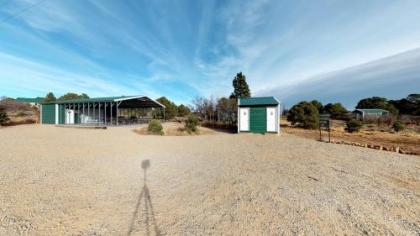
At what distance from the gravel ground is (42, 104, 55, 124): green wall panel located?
2076cm

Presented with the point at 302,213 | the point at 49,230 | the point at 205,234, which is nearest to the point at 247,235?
the point at 205,234

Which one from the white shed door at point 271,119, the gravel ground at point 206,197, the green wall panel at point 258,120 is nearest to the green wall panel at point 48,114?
the gravel ground at point 206,197

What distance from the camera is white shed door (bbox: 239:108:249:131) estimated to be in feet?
51.9

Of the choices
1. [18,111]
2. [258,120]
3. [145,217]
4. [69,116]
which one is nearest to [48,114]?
[69,116]

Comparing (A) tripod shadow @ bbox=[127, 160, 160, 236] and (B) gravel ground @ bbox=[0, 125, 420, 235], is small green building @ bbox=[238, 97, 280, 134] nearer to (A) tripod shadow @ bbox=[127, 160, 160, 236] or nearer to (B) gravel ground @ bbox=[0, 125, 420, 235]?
(B) gravel ground @ bbox=[0, 125, 420, 235]

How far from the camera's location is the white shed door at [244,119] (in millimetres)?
15834

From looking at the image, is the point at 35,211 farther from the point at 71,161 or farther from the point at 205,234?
the point at 71,161

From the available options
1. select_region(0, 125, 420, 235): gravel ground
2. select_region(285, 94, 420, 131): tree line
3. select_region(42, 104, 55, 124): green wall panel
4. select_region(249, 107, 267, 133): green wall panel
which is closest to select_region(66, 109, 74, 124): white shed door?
select_region(42, 104, 55, 124): green wall panel

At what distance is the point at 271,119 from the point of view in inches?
605

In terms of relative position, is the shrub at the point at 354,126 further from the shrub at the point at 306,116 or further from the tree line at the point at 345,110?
the shrub at the point at 306,116

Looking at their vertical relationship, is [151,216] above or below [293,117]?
below

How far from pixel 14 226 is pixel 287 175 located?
5115 millimetres

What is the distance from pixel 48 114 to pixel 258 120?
24.4m

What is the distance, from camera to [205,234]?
2555mm
